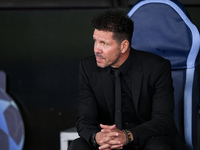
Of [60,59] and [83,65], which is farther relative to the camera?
[60,59]

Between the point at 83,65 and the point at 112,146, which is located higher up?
the point at 83,65

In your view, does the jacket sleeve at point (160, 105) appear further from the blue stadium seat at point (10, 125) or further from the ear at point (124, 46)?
the blue stadium seat at point (10, 125)

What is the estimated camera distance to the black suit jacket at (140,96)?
144 cm

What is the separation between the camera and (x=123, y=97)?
1.52m

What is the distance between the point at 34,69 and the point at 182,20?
1.07 m

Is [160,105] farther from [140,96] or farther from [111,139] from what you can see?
[111,139]

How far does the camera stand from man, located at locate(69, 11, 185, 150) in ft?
4.61

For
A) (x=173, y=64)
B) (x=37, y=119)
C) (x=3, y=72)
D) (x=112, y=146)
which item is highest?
(x=173, y=64)

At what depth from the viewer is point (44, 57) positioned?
219cm

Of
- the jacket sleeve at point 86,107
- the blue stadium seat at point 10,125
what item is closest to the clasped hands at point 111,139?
the jacket sleeve at point 86,107

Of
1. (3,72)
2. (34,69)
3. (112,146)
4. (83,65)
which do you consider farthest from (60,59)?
(112,146)

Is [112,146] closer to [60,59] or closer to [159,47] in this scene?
[159,47]

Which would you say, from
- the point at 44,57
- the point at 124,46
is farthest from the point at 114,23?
the point at 44,57

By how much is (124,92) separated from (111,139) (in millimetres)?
264
